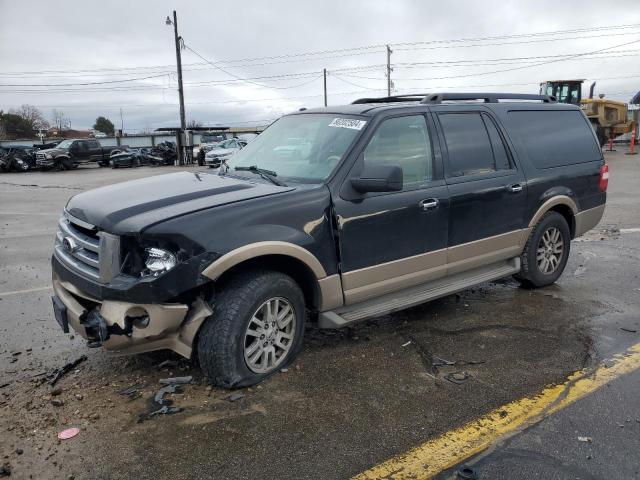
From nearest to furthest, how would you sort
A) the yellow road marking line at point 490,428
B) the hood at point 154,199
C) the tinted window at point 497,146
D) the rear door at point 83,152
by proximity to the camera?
the yellow road marking line at point 490,428
the hood at point 154,199
the tinted window at point 497,146
the rear door at point 83,152

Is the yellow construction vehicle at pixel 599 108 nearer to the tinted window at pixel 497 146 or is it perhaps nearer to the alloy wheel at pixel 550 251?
the alloy wheel at pixel 550 251

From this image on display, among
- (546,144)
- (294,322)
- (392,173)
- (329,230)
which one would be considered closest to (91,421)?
(294,322)

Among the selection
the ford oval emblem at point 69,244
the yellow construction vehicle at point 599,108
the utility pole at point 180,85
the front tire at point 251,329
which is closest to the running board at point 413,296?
the front tire at point 251,329

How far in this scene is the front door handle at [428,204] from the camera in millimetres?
4090

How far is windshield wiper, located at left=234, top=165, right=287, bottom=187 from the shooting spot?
388cm

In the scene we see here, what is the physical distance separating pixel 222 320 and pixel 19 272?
14.3 ft

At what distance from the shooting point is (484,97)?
496 cm

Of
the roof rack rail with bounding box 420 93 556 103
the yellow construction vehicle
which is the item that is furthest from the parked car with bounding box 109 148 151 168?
the roof rack rail with bounding box 420 93 556 103

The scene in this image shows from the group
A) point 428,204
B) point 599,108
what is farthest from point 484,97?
point 599,108

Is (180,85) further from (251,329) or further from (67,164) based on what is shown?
(251,329)

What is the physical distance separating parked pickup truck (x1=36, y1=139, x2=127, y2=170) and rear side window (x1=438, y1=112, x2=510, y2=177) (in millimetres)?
30426

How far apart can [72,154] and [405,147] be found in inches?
1251

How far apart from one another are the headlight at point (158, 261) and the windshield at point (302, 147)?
1202mm

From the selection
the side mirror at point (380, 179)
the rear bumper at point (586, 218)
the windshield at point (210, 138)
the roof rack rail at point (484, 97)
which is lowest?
the rear bumper at point (586, 218)
